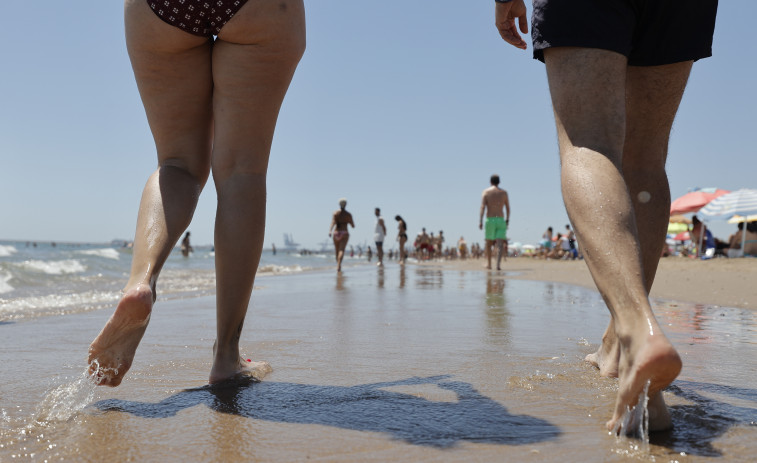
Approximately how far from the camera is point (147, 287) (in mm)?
1482

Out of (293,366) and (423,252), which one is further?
(423,252)

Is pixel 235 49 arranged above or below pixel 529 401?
above

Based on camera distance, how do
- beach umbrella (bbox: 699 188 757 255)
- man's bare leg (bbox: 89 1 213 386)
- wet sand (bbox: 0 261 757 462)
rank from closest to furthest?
wet sand (bbox: 0 261 757 462)
man's bare leg (bbox: 89 1 213 386)
beach umbrella (bbox: 699 188 757 255)

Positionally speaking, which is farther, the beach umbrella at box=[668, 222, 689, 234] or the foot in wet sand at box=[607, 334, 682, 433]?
the beach umbrella at box=[668, 222, 689, 234]

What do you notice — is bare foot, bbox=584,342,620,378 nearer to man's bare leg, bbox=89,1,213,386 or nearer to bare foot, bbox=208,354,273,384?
bare foot, bbox=208,354,273,384

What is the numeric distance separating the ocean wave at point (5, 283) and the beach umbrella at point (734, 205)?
54.5ft

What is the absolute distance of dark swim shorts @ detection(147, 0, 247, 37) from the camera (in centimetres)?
166

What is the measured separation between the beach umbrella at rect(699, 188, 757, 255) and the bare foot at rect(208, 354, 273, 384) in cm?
1656

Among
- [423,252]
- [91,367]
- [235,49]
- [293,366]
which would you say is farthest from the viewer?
[423,252]

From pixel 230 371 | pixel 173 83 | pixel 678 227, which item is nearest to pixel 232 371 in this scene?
pixel 230 371

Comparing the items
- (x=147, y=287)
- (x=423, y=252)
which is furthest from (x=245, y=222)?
(x=423, y=252)

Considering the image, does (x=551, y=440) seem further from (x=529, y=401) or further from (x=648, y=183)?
(x=648, y=183)

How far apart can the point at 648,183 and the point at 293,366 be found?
138 cm

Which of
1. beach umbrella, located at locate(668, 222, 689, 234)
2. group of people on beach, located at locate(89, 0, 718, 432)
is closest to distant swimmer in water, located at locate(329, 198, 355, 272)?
group of people on beach, located at locate(89, 0, 718, 432)
